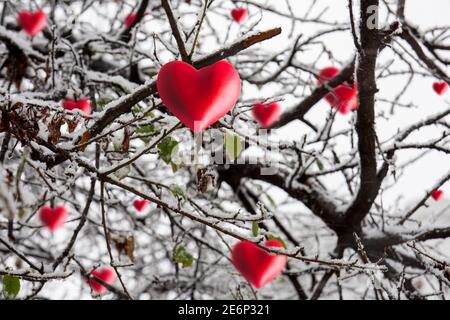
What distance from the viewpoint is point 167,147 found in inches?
54.3

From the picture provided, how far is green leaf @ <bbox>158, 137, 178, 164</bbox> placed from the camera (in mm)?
1374

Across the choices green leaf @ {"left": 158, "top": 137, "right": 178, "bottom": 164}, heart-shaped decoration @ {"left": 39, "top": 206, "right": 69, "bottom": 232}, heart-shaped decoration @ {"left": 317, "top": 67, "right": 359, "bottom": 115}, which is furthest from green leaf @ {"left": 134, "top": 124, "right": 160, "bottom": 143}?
heart-shaped decoration @ {"left": 39, "top": 206, "right": 69, "bottom": 232}

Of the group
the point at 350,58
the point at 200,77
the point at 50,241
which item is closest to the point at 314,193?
the point at 350,58

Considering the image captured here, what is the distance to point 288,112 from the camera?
2480 millimetres

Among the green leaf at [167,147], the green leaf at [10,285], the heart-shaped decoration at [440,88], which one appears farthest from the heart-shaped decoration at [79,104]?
the heart-shaped decoration at [440,88]

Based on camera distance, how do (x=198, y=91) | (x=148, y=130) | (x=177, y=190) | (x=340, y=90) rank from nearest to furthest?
(x=198, y=91) < (x=177, y=190) < (x=148, y=130) < (x=340, y=90)

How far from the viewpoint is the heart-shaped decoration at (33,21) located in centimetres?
261

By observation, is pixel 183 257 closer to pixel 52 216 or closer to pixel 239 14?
pixel 52 216

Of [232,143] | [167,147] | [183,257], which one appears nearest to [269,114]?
[183,257]

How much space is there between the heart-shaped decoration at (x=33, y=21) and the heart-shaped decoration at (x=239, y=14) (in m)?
1.20

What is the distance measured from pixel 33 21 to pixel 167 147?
178 cm

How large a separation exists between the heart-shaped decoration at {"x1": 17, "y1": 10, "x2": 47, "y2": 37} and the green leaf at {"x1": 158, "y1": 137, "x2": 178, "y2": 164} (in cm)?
171

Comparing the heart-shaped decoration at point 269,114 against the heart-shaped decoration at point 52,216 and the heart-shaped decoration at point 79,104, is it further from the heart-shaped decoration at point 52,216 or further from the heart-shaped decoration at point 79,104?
the heart-shaped decoration at point 52,216
